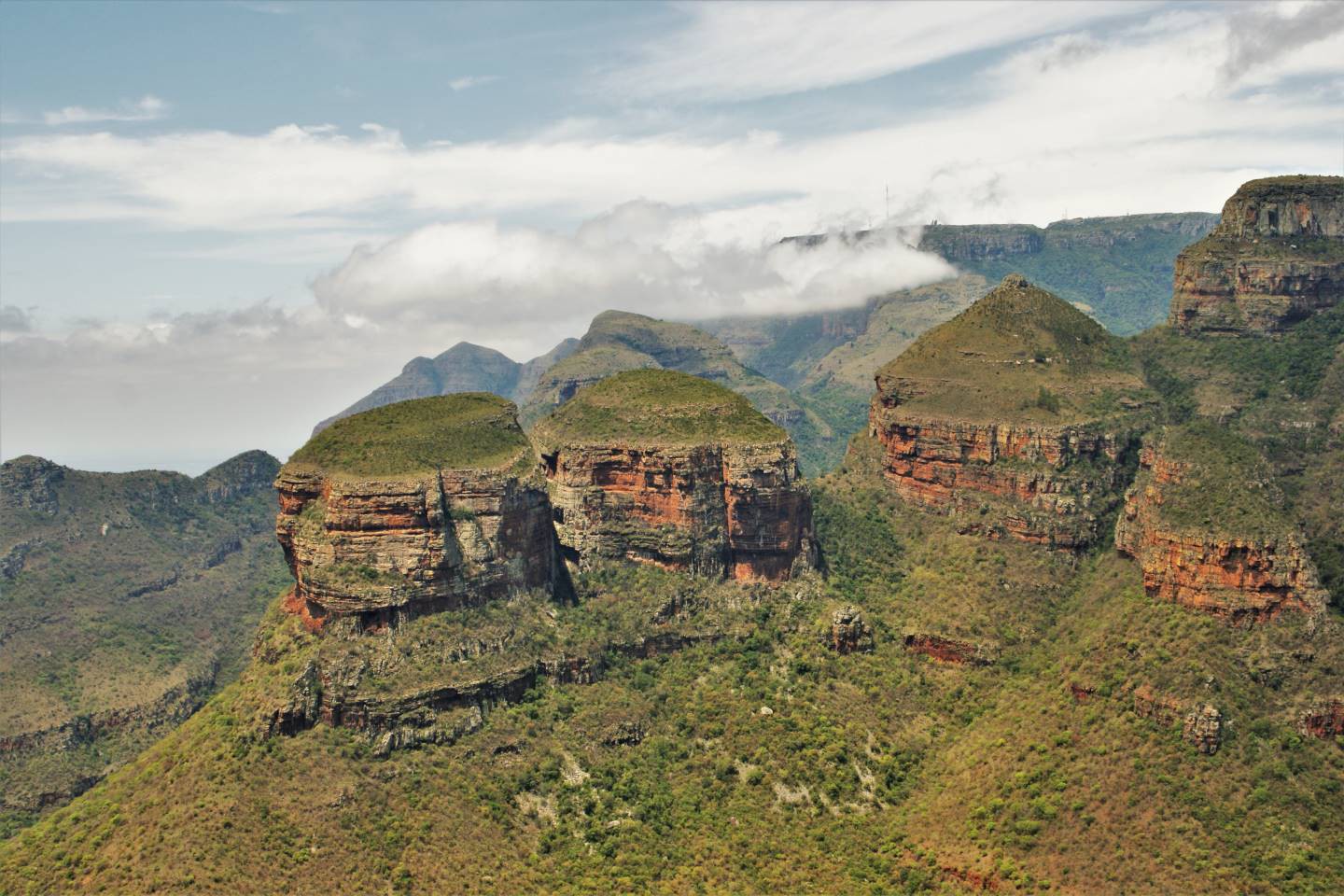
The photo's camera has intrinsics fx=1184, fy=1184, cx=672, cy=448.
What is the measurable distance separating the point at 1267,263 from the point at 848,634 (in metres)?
69.5

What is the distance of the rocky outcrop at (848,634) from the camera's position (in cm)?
9925

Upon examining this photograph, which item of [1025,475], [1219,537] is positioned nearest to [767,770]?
[1219,537]

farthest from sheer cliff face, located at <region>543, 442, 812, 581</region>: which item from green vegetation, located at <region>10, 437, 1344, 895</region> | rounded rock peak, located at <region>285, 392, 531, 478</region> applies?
rounded rock peak, located at <region>285, 392, 531, 478</region>

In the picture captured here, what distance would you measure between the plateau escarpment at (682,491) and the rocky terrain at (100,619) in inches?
2377

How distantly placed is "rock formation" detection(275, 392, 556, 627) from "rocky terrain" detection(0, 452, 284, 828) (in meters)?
53.4

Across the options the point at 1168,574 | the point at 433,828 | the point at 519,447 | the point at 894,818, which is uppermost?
the point at 519,447

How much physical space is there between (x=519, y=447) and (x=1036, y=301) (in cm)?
5834

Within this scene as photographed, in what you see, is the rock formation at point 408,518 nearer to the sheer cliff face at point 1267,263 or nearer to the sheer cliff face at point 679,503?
the sheer cliff face at point 679,503

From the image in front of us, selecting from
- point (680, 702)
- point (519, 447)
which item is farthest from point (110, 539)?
point (680, 702)

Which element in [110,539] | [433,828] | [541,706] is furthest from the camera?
[110,539]

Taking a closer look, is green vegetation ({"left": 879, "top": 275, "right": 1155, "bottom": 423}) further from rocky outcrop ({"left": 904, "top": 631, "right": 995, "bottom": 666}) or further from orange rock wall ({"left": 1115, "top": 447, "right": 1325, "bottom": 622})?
orange rock wall ({"left": 1115, "top": 447, "right": 1325, "bottom": 622})

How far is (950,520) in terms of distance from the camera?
111500 mm

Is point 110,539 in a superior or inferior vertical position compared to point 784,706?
superior

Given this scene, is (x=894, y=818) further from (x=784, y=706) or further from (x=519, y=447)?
(x=519, y=447)
